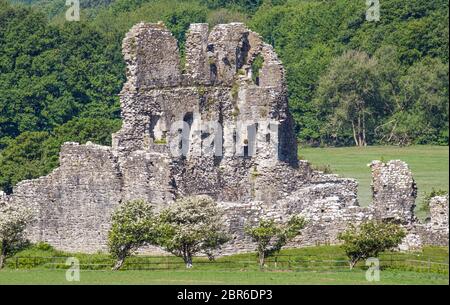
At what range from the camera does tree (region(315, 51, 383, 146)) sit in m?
122

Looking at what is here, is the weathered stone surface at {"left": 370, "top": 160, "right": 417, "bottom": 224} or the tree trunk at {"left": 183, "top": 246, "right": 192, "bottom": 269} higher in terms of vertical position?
the weathered stone surface at {"left": 370, "top": 160, "right": 417, "bottom": 224}

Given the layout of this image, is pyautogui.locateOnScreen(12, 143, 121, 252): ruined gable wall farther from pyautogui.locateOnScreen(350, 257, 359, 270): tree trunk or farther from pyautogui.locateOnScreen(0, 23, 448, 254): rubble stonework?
pyautogui.locateOnScreen(350, 257, 359, 270): tree trunk

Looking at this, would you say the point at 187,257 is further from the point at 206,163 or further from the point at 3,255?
the point at 206,163

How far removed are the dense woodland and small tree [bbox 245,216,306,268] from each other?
29697 mm

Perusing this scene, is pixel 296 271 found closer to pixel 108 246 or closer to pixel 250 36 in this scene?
pixel 108 246

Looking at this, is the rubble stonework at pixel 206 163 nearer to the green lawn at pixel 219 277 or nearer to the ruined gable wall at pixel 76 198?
the ruined gable wall at pixel 76 198

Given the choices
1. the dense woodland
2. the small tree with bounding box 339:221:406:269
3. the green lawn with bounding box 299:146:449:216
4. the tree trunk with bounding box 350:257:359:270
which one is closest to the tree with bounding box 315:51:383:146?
the dense woodland

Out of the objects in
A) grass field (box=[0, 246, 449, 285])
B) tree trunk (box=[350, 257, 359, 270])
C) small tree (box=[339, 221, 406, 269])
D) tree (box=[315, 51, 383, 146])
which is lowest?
grass field (box=[0, 246, 449, 285])

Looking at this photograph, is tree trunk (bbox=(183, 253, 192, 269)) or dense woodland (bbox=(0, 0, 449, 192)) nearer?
tree trunk (bbox=(183, 253, 192, 269))

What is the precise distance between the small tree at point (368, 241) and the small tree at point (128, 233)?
5.70 m

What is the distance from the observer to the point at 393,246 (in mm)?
80000

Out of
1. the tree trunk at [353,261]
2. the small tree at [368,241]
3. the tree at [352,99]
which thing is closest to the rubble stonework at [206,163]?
the small tree at [368,241]
